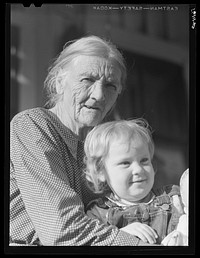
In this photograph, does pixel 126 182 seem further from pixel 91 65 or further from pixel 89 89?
pixel 91 65

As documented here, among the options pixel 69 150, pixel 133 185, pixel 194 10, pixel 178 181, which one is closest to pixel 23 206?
pixel 69 150

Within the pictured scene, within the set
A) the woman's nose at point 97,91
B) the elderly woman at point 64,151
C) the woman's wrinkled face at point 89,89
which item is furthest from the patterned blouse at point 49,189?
the woman's nose at point 97,91

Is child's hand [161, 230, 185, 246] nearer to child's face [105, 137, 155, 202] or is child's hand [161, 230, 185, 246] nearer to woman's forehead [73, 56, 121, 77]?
child's face [105, 137, 155, 202]

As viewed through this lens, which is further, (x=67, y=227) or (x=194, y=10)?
(x=194, y=10)

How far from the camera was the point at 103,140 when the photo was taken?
9.12 feet

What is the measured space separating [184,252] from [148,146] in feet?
1.91

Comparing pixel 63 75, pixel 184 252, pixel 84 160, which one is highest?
pixel 63 75

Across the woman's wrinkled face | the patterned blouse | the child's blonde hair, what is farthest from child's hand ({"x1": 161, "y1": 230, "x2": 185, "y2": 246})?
the woman's wrinkled face

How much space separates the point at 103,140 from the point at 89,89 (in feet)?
0.93

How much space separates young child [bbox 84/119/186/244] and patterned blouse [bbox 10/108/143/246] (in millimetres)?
64

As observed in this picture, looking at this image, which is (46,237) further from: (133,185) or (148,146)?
(148,146)

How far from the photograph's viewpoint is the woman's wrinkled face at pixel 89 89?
282cm

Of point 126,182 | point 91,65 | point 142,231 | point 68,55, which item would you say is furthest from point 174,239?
point 68,55

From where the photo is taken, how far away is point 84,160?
110 inches
